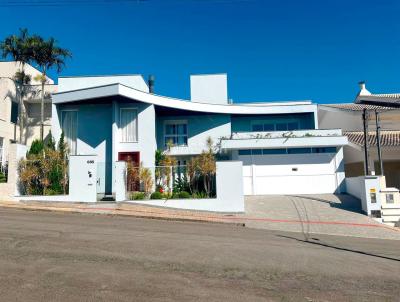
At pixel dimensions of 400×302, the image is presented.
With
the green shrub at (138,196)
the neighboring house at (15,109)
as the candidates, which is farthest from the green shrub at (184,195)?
the neighboring house at (15,109)

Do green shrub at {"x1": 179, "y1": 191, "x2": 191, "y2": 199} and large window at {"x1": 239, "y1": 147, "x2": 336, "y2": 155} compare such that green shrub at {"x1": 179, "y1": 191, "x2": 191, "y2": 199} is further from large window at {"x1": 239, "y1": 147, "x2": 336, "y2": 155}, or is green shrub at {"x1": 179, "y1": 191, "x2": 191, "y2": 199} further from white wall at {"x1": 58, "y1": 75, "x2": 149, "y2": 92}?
white wall at {"x1": 58, "y1": 75, "x2": 149, "y2": 92}

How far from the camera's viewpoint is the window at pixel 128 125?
19500mm

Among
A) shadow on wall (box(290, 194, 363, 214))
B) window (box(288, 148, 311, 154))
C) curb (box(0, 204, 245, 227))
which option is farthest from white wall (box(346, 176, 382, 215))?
curb (box(0, 204, 245, 227))

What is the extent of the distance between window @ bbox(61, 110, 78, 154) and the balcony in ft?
30.5

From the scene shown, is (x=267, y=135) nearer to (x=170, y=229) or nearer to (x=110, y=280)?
(x=170, y=229)

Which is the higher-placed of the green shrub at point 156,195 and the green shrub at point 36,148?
the green shrub at point 36,148

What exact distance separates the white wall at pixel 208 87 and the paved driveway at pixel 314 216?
8956 millimetres

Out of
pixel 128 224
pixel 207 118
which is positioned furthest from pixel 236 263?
pixel 207 118

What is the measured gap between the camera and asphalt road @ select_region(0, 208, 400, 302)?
4961 mm

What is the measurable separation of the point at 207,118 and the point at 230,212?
31.3 ft

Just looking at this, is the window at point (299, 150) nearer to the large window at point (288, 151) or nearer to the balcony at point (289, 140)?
the large window at point (288, 151)

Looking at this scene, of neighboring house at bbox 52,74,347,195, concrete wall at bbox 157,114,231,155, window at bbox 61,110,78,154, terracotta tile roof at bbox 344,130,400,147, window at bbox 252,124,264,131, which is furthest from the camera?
window at bbox 252,124,264,131

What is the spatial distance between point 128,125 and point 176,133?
13.8 ft

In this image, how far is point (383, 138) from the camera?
2278 cm
